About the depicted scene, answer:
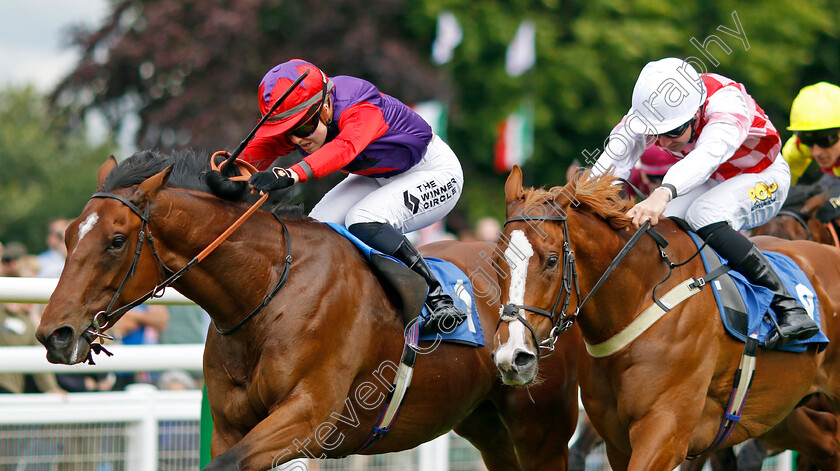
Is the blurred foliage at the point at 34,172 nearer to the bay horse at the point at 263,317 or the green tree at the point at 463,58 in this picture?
the green tree at the point at 463,58

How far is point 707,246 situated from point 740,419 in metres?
0.81

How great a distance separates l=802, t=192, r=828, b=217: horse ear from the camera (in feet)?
20.6

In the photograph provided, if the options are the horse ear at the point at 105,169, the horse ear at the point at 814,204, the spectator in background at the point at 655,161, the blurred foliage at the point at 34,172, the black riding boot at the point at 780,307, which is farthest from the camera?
the blurred foliage at the point at 34,172

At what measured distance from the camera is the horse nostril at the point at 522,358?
3621 millimetres

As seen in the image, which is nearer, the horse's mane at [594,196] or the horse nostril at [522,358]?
the horse nostril at [522,358]

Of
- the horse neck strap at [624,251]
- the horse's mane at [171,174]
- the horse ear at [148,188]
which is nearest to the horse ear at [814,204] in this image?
the horse neck strap at [624,251]

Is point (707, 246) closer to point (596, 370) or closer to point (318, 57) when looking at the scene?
point (596, 370)

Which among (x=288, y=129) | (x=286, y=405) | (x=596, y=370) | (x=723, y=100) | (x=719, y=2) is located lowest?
(x=719, y=2)

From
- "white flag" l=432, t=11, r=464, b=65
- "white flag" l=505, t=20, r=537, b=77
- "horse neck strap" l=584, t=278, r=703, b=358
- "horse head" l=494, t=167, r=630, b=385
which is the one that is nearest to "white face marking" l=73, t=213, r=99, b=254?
"horse head" l=494, t=167, r=630, b=385

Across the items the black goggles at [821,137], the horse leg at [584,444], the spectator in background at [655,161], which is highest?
the spectator in background at [655,161]

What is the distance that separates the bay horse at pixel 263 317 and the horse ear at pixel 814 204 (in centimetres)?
273

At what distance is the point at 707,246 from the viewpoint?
4.61 m

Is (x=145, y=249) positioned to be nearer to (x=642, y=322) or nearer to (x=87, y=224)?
(x=87, y=224)

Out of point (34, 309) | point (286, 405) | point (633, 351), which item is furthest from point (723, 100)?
point (34, 309)
